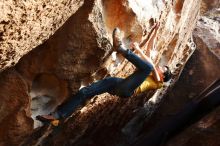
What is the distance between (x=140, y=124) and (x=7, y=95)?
397cm

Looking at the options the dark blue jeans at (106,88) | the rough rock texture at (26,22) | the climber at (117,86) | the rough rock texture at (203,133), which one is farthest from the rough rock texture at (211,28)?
the rough rock texture at (26,22)

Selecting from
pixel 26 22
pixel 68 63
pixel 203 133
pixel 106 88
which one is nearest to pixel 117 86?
pixel 106 88

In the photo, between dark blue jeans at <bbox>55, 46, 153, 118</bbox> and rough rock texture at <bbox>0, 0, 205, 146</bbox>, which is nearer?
rough rock texture at <bbox>0, 0, 205, 146</bbox>

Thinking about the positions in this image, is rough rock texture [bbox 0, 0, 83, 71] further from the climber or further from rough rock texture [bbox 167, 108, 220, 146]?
rough rock texture [bbox 167, 108, 220, 146]

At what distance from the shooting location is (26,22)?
2.71m

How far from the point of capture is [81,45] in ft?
12.0

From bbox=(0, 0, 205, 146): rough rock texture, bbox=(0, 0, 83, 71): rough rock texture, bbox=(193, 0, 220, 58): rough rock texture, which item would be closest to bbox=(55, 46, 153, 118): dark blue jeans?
bbox=(0, 0, 205, 146): rough rock texture

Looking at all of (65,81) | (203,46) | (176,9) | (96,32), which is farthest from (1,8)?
(203,46)

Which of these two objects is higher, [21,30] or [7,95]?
[21,30]

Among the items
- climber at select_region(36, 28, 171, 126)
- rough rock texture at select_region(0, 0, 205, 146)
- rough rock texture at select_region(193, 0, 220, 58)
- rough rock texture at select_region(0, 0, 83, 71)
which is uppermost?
rough rock texture at select_region(0, 0, 83, 71)

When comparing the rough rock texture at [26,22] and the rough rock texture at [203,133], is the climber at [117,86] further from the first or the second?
the rough rock texture at [203,133]

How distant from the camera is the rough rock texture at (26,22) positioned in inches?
98.5

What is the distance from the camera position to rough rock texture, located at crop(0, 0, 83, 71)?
250 cm

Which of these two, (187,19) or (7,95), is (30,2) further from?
(187,19)
